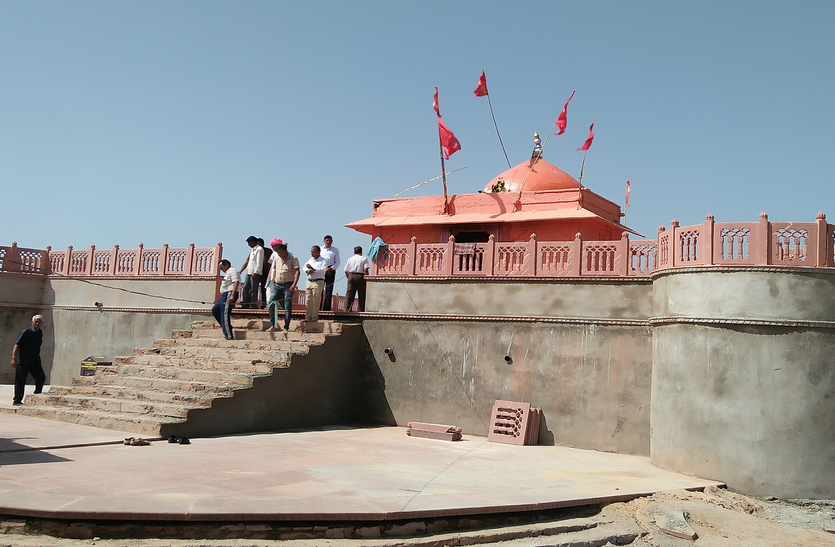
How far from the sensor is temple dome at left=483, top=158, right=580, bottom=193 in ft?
64.0

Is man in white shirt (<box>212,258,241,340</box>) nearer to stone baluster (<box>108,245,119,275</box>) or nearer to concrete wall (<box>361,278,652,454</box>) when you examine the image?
concrete wall (<box>361,278,652,454</box>)

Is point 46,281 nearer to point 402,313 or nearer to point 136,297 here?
point 136,297

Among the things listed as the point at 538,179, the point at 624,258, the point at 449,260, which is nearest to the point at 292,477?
the point at 449,260

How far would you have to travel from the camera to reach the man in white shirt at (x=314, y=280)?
1447 cm

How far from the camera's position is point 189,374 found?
41.1 ft

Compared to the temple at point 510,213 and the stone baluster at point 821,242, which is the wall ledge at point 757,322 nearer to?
the stone baluster at point 821,242

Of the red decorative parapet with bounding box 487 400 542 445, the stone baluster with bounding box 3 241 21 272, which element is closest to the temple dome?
the red decorative parapet with bounding box 487 400 542 445

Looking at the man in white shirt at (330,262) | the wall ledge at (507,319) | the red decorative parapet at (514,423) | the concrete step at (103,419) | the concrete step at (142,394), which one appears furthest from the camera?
the man in white shirt at (330,262)

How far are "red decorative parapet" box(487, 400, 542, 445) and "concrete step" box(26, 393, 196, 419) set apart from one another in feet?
17.0

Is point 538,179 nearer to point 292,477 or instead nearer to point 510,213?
point 510,213

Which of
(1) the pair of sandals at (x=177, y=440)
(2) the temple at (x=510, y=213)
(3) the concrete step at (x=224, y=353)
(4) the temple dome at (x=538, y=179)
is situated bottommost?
(1) the pair of sandals at (x=177, y=440)

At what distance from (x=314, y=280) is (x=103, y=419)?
186 inches

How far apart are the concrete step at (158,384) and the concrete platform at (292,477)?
909 mm

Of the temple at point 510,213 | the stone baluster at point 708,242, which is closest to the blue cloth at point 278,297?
the temple at point 510,213
